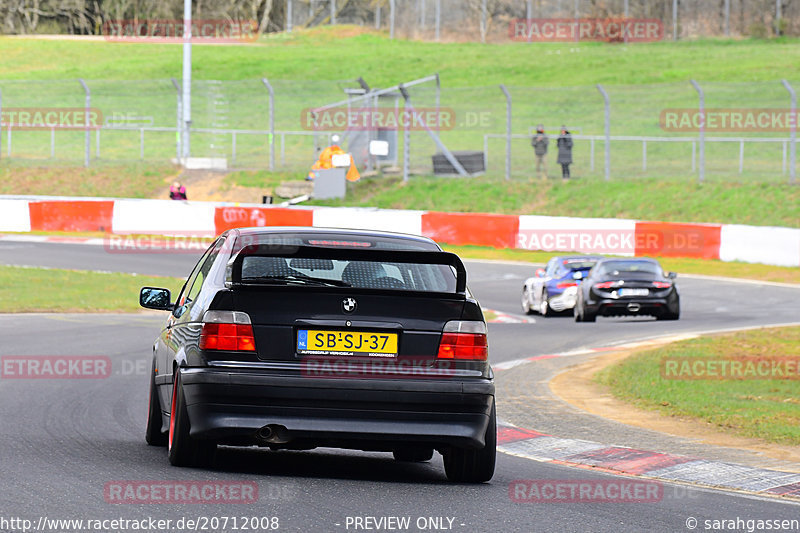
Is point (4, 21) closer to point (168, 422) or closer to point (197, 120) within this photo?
point (197, 120)

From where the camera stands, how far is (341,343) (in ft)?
22.9

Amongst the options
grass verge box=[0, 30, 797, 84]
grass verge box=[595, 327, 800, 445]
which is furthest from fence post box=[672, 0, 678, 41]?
grass verge box=[595, 327, 800, 445]

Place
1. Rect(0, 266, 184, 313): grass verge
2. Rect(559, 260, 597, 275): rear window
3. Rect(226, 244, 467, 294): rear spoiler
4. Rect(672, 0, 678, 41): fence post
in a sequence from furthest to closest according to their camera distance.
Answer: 1. Rect(672, 0, 678, 41): fence post
2. Rect(559, 260, 597, 275): rear window
3. Rect(0, 266, 184, 313): grass verge
4. Rect(226, 244, 467, 294): rear spoiler

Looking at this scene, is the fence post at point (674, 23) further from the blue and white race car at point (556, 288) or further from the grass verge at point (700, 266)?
the blue and white race car at point (556, 288)

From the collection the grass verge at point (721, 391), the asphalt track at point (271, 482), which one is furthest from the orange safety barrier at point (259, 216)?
the asphalt track at point (271, 482)

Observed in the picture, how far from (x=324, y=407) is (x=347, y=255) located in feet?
2.69

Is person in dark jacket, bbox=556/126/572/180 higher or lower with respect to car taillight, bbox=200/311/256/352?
higher

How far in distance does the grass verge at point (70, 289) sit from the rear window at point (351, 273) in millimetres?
12920

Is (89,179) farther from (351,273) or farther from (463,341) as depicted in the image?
(463,341)

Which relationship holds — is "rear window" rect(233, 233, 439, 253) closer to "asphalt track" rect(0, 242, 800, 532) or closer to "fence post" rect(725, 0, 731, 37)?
"asphalt track" rect(0, 242, 800, 532)

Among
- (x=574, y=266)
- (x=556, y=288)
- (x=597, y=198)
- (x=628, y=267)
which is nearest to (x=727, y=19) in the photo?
(x=597, y=198)

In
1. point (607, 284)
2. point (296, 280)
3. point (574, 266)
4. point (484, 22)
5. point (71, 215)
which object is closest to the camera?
point (296, 280)

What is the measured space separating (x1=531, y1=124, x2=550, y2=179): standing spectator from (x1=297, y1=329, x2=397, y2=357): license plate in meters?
30.0

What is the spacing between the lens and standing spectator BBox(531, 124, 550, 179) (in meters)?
37.0
